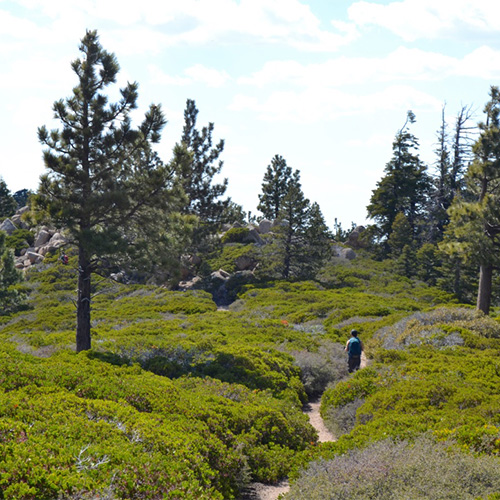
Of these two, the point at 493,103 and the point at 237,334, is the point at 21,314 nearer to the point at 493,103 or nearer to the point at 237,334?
the point at 237,334

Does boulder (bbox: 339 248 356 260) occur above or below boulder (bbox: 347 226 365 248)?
below

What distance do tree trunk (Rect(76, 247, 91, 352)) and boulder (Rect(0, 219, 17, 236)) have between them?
4844cm

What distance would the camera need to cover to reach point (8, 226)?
59.3 m

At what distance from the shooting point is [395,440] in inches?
324

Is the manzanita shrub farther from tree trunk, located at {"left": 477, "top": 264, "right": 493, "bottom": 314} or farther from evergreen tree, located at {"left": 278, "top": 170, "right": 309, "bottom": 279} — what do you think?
evergreen tree, located at {"left": 278, "top": 170, "right": 309, "bottom": 279}

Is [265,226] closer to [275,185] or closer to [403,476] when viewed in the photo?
[275,185]

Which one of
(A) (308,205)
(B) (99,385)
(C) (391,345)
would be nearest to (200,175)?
(A) (308,205)

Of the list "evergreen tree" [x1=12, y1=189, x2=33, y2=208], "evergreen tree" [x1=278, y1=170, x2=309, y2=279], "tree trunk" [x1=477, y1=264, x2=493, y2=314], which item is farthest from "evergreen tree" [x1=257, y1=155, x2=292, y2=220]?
"evergreen tree" [x1=12, y1=189, x2=33, y2=208]

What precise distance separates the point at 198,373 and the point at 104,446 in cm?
686

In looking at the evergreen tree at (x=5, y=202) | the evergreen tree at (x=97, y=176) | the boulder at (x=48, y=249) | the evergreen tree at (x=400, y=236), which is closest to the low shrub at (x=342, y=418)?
the evergreen tree at (x=97, y=176)

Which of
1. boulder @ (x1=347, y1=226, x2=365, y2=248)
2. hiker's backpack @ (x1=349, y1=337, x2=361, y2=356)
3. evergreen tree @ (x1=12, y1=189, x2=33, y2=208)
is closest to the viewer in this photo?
hiker's backpack @ (x1=349, y1=337, x2=361, y2=356)

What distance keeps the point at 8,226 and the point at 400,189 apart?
47.0 meters

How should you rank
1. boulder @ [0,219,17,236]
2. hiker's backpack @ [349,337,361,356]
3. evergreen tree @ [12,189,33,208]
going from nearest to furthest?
1. hiker's backpack @ [349,337,361,356]
2. boulder @ [0,219,17,236]
3. evergreen tree @ [12,189,33,208]

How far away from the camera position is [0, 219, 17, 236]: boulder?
5872cm
